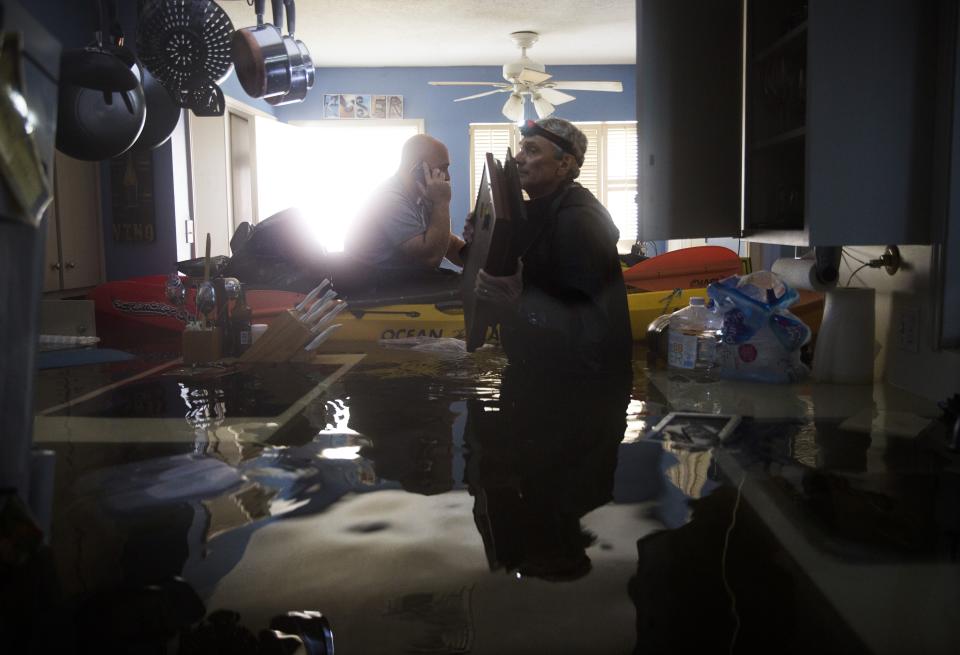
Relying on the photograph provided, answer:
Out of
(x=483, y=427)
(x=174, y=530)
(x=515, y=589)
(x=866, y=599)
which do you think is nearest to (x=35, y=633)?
(x=174, y=530)

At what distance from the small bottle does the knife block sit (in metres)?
0.06

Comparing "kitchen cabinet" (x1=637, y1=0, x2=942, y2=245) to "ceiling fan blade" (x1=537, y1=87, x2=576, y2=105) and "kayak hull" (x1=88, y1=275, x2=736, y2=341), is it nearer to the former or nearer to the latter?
"kayak hull" (x1=88, y1=275, x2=736, y2=341)

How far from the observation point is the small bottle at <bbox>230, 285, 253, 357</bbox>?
9.43ft

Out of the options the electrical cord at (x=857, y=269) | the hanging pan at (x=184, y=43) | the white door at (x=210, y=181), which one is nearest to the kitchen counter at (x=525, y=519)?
the electrical cord at (x=857, y=269)

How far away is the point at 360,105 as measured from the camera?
8.03 meters

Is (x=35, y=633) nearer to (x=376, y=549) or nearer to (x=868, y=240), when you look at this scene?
(x=376, y=549)

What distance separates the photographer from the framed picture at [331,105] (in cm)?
803

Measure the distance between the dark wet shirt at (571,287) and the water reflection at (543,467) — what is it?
14 centimetres

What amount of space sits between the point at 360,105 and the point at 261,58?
5311mm

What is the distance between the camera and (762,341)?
241 cm

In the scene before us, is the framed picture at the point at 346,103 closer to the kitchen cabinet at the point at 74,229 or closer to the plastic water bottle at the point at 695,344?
the kitchen cabinet at the point at 74,229

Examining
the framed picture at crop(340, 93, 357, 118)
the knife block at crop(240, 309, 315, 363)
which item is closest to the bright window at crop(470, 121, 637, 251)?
the framed picture at crop(340, 93, 357, 118)

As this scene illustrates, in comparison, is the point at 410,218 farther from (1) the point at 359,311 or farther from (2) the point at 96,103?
(2) the point at 96,103

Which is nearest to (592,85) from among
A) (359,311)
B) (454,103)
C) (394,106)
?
(454,103)
